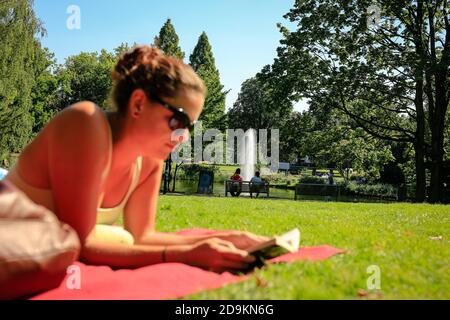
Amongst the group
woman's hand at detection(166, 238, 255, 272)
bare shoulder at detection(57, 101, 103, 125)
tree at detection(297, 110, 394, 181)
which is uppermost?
tree at detection(297, 110, 394, 181)

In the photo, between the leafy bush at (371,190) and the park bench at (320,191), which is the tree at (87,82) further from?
the park bench at (320,191)

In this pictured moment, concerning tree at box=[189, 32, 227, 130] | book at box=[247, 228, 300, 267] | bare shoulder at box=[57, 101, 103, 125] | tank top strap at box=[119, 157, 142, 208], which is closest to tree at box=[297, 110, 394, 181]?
tree at box=[189, 32, 227, 130]

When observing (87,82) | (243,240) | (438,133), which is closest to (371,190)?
(438,133)

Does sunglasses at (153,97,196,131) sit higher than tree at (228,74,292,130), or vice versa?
tree at (228,74,292,130)

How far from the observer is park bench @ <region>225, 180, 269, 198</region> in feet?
70.2

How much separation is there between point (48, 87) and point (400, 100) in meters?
32.4

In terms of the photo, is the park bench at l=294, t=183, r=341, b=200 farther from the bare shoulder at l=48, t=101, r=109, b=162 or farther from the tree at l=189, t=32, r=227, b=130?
the bare shoulder at l=48, t=101, r=109, b=162

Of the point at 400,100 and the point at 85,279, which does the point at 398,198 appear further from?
the point at 85,279

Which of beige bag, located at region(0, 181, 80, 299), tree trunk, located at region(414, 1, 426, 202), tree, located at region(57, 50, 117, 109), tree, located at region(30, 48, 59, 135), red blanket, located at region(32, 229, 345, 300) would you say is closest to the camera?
beige bag, located at region(0, 181, 80, 299)

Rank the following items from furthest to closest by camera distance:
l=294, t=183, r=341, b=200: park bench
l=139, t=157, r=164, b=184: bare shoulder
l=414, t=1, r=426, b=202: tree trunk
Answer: l=414, t=1, r=426, b=202: tree trunk
l=294, t=183, r=341, b=200: park bench
l=139, t=157, r=164, b=184: bare shoulder

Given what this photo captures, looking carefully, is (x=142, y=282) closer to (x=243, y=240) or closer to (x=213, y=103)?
(x=243, y=240)

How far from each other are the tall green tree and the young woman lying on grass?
22712 mm

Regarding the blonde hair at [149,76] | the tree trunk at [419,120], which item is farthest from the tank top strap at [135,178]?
the tree trunk at [419,120]

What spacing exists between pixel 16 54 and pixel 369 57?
1879 centimetres
